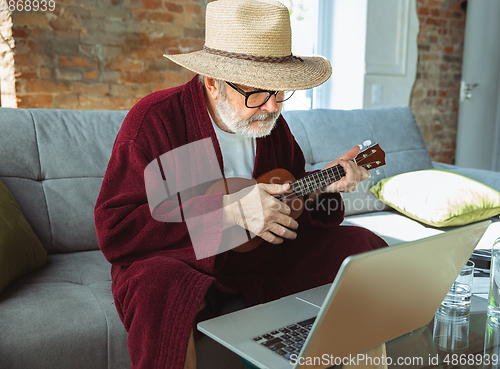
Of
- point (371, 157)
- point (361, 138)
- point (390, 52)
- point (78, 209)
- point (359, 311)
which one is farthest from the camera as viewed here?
point (390, 52)

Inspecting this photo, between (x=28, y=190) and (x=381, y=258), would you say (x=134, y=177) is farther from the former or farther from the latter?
(x=381, y=258)

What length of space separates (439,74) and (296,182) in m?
3.22

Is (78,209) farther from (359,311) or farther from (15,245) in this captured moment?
(359,311)

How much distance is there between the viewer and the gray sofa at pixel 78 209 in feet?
3.65

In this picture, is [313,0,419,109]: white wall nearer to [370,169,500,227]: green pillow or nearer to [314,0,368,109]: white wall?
[314,0,368,109]: white wall

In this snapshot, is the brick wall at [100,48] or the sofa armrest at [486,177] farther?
the brick wall at [100,48]

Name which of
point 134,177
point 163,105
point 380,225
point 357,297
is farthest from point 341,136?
point 357,297

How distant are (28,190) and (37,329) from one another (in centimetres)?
62

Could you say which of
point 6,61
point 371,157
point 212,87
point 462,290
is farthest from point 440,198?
point 6,61

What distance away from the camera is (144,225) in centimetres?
113

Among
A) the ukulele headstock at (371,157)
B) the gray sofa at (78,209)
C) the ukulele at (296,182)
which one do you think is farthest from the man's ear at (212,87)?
the gray sofa at (78,209)

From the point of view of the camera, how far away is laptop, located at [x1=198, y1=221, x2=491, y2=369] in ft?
1.98

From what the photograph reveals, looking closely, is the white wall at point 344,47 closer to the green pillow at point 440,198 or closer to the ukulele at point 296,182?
the green pillow at point 440,198

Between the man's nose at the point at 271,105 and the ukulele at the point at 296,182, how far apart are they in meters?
0.21
